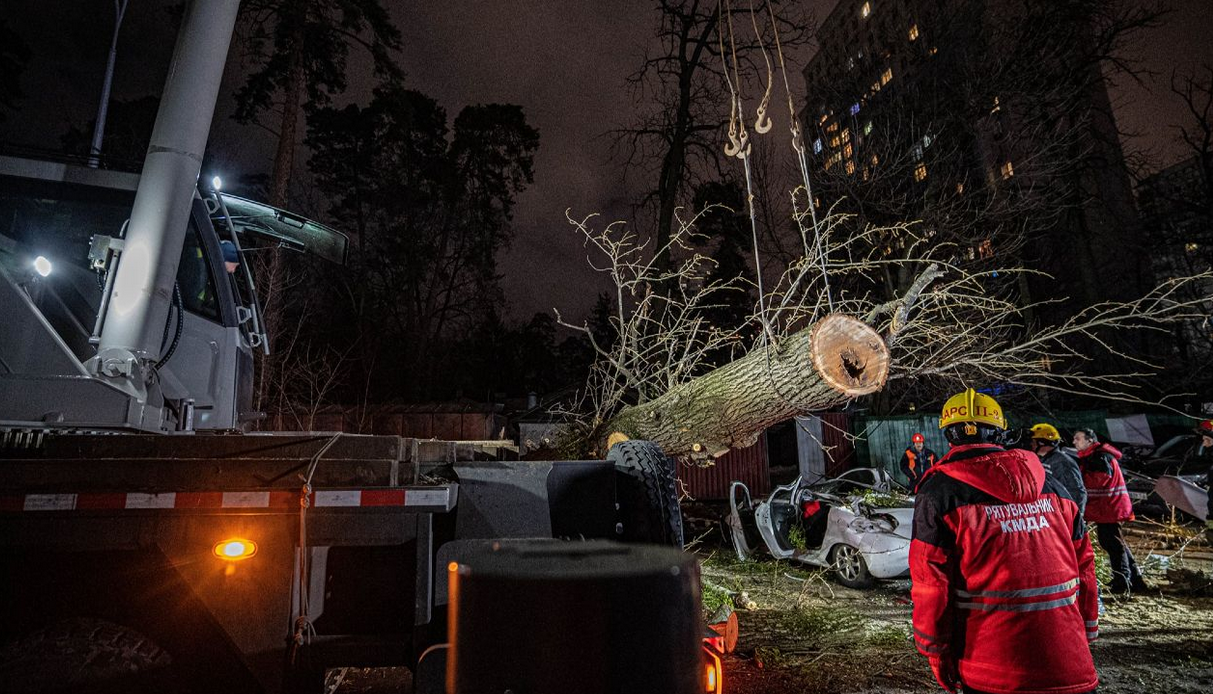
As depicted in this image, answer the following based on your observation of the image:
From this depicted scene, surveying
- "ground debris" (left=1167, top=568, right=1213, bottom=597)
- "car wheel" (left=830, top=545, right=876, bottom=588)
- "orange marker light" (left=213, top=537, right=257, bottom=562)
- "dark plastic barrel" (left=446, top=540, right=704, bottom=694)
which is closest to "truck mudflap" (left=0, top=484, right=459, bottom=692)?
"orange marker light" (left=213, top=537, right=257, bottom=562)

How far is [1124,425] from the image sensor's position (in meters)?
17.7

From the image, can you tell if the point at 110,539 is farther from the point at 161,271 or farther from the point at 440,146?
the point at 440,146

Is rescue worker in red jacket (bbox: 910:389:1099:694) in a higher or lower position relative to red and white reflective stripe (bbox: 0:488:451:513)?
lower

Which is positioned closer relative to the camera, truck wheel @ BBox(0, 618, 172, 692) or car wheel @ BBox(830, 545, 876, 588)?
truck wheel @ BBox(0, 618, 172, 692)

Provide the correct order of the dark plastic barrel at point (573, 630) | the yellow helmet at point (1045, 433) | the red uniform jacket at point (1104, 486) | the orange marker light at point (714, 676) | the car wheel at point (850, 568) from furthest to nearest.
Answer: the car wheel at point (850, 568)
the red uniform jacket at point (1104, 486)
the yellow helmet at point (1045, 433)
the orange marker light at point (714, 676)
the dark plastic barrel at point (573, 630)

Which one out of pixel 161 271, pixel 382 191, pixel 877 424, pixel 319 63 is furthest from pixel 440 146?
pixel 161 271

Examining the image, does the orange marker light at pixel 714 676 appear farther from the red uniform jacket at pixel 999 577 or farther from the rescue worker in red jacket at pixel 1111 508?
the rescue worker in red jacket at pixel 1111 508

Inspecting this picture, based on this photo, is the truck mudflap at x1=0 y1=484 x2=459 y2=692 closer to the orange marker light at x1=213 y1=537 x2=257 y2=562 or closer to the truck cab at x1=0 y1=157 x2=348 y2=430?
the orange marker light at x1=213 y1=537 x2=257 y2=562

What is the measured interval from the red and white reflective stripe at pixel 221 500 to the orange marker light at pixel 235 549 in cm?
13

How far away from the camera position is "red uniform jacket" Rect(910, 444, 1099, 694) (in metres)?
2.35

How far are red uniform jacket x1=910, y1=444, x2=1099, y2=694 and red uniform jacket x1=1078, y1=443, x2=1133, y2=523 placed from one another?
511 cm

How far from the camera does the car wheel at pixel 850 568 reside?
22.5 feet

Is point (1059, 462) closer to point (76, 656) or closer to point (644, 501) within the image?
point (644, 501)

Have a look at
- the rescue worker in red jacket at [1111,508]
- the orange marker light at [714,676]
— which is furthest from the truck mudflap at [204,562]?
the rescue worker in red jacket at [1111,508]
